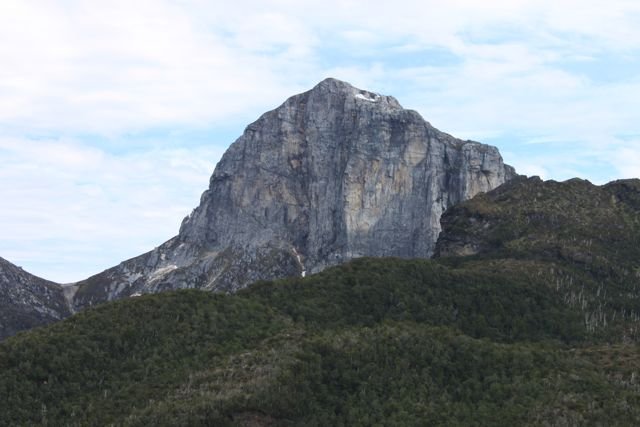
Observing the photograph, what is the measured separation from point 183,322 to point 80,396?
32470mm

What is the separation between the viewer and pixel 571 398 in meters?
163

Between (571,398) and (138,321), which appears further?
(138,321)

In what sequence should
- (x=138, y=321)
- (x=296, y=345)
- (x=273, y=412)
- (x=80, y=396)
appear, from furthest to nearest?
(x=138, y=321) < (x=296, y=345) < (x=80, y=396) < (x=273, y=412)

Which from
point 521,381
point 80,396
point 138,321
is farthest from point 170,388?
point 521,381

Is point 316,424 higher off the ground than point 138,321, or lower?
lower

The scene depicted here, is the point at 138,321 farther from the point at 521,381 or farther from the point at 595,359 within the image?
the point at 595,359

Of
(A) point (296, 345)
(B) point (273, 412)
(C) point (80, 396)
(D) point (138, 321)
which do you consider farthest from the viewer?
(D) point (138, 321)

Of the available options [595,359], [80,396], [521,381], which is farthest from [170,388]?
[595,359]

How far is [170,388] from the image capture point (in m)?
172

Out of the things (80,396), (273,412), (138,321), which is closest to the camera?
(273,412)

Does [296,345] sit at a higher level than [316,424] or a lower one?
higher

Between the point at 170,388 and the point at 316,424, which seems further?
the point at 170,388

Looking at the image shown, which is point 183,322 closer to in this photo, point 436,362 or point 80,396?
point 80,396

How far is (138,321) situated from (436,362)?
58.5 m
